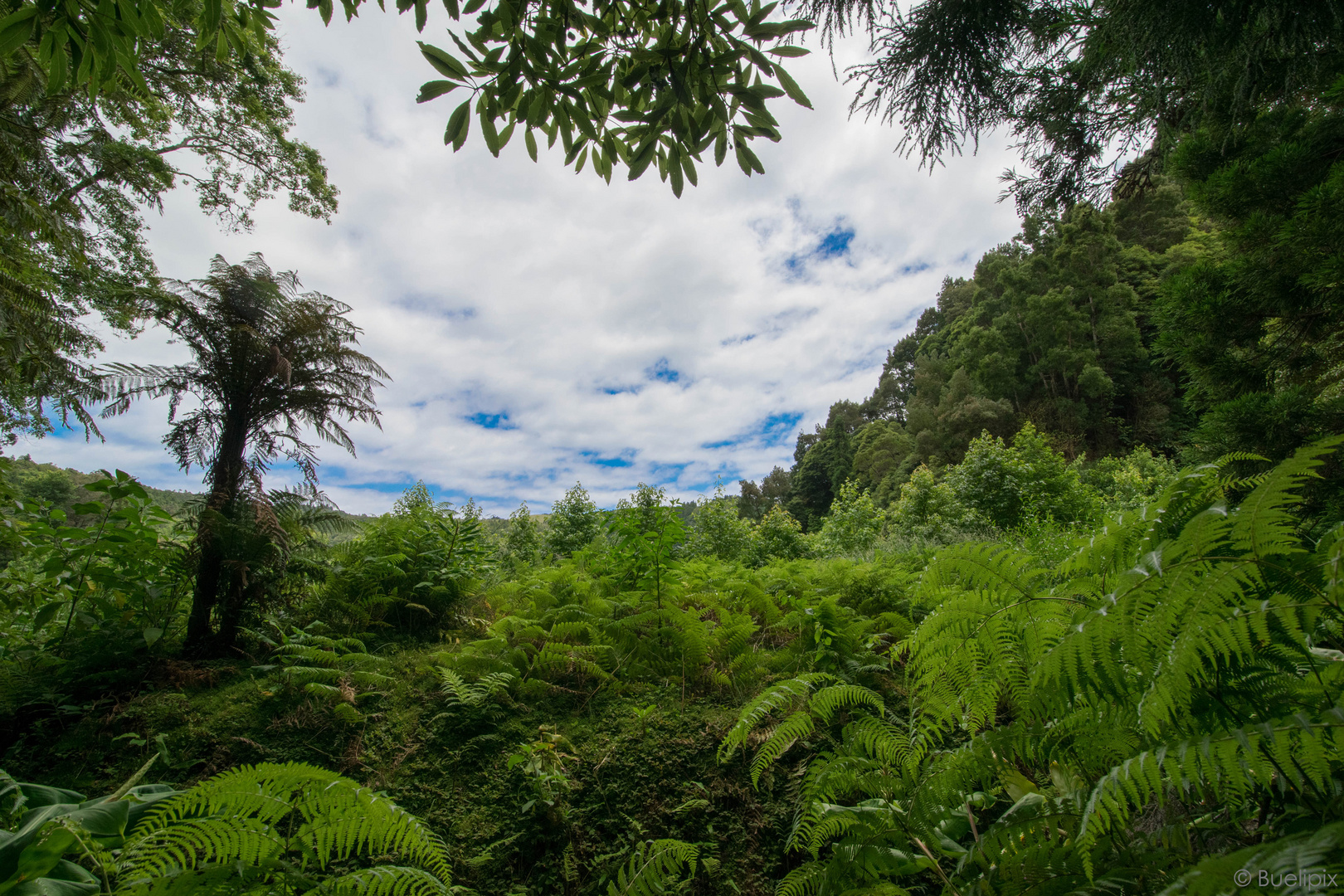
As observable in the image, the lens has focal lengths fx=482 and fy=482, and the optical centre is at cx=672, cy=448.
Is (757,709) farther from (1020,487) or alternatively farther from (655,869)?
(1020,487)

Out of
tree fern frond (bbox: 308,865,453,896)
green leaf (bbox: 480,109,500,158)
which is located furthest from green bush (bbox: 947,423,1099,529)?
tree fern frond (bbox: 308,865,453,896)

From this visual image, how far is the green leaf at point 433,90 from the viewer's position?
177 cm

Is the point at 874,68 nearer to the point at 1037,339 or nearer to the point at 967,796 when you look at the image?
the point at 967,796

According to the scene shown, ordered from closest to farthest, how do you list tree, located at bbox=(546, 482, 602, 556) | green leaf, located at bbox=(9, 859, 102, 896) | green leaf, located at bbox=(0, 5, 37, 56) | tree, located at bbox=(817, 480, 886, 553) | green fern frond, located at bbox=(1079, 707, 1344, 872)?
green fern frond, located at bbox=(1079, 707, 1344, 872), green leaf, located at bbox=(9, 859, 102, 896), green leaf, located at bbox=(0, 5, 37, 56), tree, located at bbox=(546, 482, 602, 556), tree, located at bbox=(817, 480, 886, 553)

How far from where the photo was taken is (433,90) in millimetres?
1777

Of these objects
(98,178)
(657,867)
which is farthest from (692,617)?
(98,178)

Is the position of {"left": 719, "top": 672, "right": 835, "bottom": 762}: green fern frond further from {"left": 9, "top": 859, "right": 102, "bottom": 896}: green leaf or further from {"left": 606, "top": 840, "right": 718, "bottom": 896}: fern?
{"left": 9, "top": 859, "right": 102, "bottom": 896}: green leaf

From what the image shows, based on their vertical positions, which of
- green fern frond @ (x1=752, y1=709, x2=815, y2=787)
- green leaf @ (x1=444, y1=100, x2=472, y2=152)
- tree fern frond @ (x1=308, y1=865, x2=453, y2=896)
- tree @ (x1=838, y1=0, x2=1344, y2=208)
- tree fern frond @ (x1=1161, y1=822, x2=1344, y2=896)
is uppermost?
tree @ (x1=838, y1=0, x2=1344, y2=208)

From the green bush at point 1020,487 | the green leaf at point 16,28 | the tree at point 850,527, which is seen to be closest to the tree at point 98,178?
the green leaf at point 16,28

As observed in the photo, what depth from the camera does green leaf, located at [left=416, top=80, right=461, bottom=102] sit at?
177cm

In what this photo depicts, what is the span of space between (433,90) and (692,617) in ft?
9.39

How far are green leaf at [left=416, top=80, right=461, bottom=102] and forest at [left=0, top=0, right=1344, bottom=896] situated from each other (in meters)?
0.01

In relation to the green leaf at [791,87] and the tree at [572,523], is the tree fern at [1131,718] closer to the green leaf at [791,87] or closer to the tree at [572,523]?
the green leaf at [791,87]

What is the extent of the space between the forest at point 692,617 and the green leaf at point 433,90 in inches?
0.5
